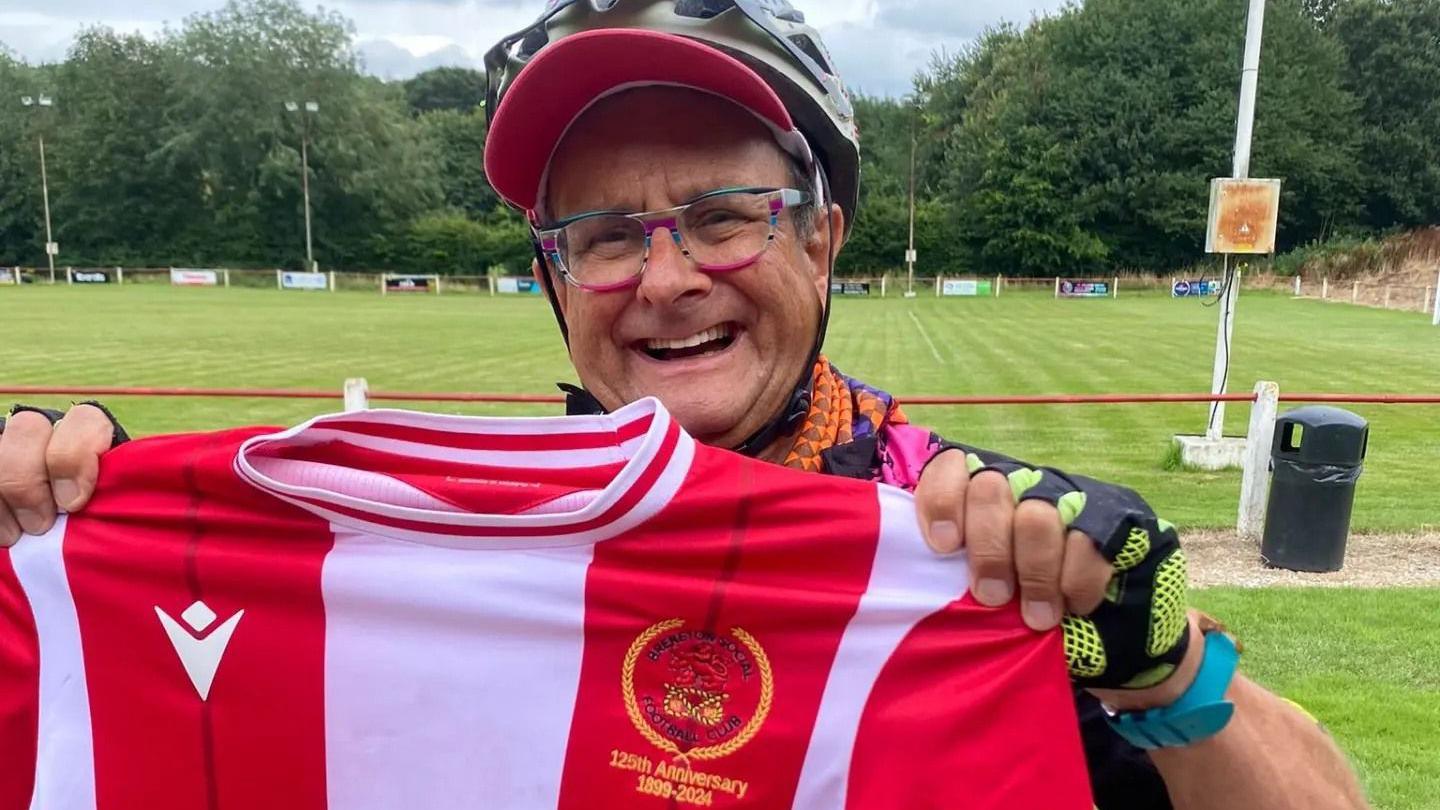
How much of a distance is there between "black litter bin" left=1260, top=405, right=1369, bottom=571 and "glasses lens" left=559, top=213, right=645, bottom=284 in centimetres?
665

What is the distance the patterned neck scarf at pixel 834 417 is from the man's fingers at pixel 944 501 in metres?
0.43

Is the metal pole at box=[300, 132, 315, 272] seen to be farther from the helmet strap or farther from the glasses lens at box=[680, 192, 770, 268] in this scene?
the glasses lens at box=[680, 192, 770, 268]

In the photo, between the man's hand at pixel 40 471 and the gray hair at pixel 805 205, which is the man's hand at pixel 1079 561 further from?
the man's hand at pixel 40 471

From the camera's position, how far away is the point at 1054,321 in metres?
29.5

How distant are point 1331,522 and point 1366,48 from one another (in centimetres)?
6146

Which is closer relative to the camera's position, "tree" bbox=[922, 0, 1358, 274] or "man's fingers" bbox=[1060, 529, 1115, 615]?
"man's fingers" bbox=[1060, 529, 1115, 615]

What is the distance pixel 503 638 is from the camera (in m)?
1.47

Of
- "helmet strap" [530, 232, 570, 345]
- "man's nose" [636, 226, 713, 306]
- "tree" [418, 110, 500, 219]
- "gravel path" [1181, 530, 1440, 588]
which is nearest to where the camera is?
"man's nose" [636, 226, 713, 306]

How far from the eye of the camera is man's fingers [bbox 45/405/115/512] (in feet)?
5.12

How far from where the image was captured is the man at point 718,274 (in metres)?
1.34

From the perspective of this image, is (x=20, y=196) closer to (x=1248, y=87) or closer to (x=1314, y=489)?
(x=1248, y=87)

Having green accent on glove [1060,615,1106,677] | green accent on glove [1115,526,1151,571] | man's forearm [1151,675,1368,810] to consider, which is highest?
green accent on glove [1115,526,1151,571]

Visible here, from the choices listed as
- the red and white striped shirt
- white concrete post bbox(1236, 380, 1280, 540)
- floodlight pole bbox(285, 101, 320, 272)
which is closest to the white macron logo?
the red and white striped shirt

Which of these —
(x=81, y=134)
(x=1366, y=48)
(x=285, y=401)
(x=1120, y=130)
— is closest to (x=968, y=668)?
(x=285, y=401)
